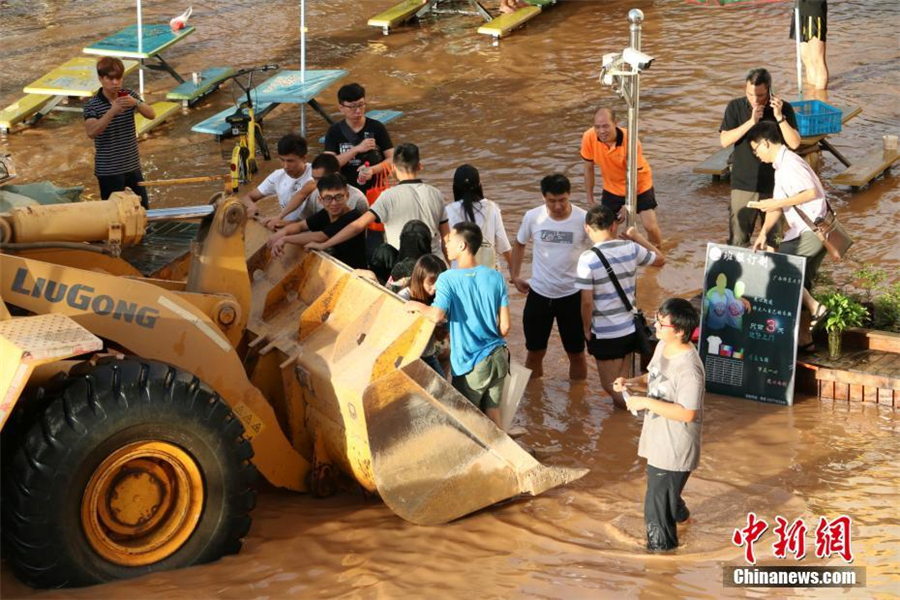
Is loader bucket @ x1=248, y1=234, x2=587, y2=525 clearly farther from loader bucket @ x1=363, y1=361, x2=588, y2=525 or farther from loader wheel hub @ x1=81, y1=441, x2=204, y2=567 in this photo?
loader wheel hub @ x1=81, y1=441, x2=204, y2=567

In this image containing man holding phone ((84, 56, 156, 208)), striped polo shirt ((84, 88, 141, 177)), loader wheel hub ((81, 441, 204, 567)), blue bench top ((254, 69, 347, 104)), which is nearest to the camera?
loader wheel hub ((81, 441, 204, 567))

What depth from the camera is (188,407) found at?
6156mm

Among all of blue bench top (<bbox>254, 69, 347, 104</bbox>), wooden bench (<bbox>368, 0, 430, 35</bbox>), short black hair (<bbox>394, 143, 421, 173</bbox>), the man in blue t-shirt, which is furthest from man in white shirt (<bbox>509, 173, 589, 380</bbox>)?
wooden bench (<bbox>368, 0, 430, 35</bbox>)

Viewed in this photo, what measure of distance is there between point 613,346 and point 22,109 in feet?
33.2

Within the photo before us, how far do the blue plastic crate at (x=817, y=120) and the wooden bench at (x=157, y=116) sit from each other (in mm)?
7724

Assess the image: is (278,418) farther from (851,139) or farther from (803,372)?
(851,139)

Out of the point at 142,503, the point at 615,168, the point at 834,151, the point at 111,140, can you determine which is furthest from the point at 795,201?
the point at 111,140

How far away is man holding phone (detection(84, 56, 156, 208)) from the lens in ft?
33.8

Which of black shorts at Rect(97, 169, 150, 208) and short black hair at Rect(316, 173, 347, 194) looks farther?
black shorts at Rect(97, 169, 150, 208)

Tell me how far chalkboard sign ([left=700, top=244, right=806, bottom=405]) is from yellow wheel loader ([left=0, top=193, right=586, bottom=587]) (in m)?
2.01

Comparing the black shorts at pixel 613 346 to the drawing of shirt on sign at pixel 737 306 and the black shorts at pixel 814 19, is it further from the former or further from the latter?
the black shorts at pixel 814 19

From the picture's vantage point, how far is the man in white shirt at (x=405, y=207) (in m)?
8.23

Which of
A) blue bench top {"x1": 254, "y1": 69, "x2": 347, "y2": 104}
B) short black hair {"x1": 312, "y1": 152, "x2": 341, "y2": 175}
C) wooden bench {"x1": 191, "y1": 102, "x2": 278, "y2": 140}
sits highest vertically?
short black hair {"x1": 312, "y1": 152, "x2": 341, "y2": 175}

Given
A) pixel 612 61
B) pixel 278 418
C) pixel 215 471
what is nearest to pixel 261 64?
pixel 612 61
